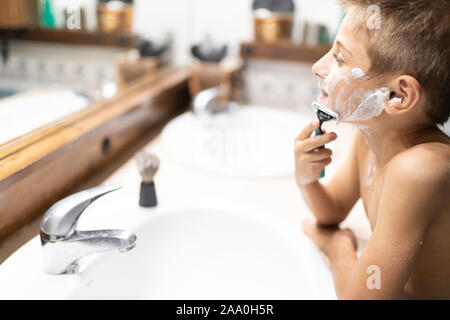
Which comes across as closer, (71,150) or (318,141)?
(318,141)

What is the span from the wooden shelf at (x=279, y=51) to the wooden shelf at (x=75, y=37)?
46 cm

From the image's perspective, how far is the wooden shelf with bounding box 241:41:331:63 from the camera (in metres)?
1.42

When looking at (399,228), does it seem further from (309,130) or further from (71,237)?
(71,237)

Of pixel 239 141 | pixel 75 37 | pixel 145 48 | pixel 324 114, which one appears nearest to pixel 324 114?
pixel 324 114

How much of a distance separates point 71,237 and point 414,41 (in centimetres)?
58

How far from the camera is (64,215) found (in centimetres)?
57

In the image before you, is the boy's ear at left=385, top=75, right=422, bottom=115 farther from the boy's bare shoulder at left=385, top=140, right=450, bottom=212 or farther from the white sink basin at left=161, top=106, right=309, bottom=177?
the white sink basin at left=161, top=106, right=309, bottom=177

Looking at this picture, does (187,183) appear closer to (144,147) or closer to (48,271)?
(144,147)

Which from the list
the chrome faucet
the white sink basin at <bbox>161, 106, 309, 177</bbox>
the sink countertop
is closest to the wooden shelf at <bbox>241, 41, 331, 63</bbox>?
the white sink basin at <bbox>161, 106, 309, 177</bbox>

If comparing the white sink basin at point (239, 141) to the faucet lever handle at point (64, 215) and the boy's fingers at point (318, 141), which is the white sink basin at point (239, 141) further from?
the faucet lever handle at point (64, 215)

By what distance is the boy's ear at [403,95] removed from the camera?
0.50 meters

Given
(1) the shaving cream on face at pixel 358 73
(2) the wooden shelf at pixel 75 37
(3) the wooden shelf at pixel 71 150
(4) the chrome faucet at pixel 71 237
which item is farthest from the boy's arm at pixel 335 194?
(2) the wooden shelf at pixel 75 37
